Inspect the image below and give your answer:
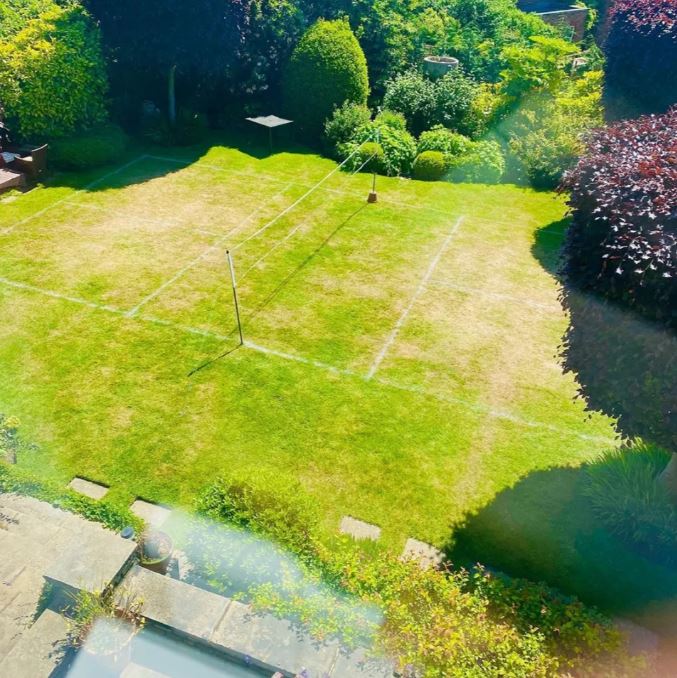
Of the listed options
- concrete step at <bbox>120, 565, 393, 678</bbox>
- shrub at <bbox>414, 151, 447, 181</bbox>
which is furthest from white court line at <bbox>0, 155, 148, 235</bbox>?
concrete step at <bbox>120, 565, 393, 678</bbox>

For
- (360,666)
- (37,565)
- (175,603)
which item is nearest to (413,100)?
(37,565)

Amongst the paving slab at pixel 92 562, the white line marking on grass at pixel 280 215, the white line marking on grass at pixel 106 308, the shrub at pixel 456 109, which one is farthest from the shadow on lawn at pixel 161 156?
the paving slab at pixel 92 562

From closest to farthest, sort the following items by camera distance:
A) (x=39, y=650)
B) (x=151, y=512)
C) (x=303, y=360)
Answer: (x=39, y=650)
(x=151, y=512)
(x=303, y=360)

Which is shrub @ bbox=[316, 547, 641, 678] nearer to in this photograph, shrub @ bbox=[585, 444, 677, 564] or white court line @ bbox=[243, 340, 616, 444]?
shrub @ bbox=[585, 444, 677, 564]

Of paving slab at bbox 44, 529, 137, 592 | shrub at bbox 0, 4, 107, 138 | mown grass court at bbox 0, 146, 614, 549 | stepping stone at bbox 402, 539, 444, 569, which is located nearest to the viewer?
paving slab at bbox 44, 529, 137, 592

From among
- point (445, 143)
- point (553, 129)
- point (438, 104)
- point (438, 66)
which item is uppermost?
point (438, 66)

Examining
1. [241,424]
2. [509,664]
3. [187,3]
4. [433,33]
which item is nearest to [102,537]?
[241,424]

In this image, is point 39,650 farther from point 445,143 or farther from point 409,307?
point 445,143
